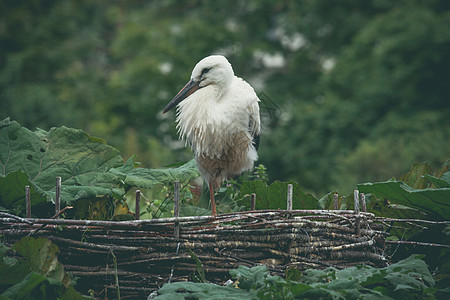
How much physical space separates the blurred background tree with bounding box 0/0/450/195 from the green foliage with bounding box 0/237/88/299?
7480 millimetres

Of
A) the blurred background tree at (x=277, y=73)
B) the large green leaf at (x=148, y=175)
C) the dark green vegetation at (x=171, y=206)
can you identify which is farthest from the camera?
the blurred background tree at (x=277, y=73)

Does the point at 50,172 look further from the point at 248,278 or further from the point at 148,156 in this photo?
the point at 148,156

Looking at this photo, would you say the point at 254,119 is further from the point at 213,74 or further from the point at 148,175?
the point at 148,175

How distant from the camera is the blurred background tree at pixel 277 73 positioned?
42.3 feet

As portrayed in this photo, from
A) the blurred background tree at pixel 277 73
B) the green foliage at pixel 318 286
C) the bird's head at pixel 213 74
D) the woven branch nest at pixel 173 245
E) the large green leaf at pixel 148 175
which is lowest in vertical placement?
the green foliage at pixel 318 286

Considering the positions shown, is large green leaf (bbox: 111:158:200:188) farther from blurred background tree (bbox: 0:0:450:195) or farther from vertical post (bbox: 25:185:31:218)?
blurred background tree (bbox: 0:0:450:195)

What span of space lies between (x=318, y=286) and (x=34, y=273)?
3.81 feet

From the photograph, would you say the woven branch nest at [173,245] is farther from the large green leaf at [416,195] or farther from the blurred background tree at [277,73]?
the blurred background tree at [277,73]

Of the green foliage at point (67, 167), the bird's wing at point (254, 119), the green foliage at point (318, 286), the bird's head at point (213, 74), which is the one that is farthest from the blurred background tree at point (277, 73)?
the green foliage at point (318, 286)

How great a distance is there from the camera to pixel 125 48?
18.5 meters

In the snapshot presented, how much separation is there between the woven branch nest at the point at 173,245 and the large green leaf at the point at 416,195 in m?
0.37

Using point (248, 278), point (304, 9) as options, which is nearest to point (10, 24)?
point (304, 9)

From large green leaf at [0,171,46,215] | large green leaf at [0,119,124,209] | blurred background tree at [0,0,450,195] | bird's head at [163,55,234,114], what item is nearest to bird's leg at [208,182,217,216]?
bird's head at [163,55,234,114]

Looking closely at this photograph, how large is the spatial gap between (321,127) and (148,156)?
166 inches
